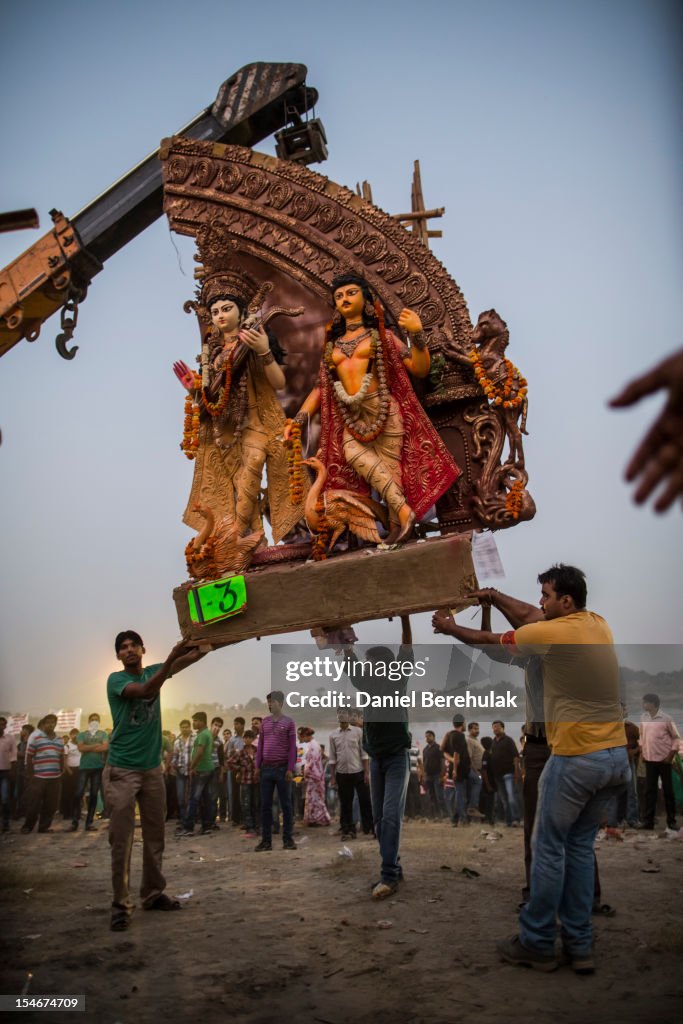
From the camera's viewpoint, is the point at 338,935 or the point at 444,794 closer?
the point at 338,935

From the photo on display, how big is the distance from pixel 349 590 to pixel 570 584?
137cm

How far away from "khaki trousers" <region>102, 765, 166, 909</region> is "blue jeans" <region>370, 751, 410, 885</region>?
1401mm

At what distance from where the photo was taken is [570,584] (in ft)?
13.2

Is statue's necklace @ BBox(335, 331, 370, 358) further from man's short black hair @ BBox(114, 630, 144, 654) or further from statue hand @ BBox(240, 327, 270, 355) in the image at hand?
man's short black hair @ BBox(114, 630, 144, 654)

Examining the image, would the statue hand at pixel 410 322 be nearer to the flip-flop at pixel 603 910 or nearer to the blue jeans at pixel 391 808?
the blue jeans at pixel 391 808

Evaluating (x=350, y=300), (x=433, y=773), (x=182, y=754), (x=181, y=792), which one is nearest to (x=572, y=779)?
(x=350, y=300)

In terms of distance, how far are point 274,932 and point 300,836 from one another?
151 inches

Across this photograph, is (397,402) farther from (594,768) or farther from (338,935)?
(338,935)

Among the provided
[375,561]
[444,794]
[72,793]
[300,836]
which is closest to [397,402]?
[375,561]

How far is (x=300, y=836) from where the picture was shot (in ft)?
27.9

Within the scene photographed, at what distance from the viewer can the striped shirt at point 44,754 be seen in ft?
31.0

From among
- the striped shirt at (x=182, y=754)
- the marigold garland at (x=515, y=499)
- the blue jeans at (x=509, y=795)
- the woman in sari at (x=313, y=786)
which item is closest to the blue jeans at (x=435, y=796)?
the blue jeans at (x=509, y=795)

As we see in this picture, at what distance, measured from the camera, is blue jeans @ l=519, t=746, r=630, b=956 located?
12.5ft

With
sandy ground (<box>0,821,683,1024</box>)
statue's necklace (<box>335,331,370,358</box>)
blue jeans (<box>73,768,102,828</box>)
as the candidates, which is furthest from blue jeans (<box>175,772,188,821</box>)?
statue's necklace (<box>335,331,370,358</box>)
